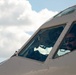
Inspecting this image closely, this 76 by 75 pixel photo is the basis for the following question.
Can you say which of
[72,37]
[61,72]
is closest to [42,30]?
[72,37]

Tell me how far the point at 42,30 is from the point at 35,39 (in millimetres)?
336

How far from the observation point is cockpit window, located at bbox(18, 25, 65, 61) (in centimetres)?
701

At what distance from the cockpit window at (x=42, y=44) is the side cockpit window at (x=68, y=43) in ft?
1.01

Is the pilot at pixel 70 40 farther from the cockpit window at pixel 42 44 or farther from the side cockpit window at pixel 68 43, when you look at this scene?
the cockpit window at pixel 42 44

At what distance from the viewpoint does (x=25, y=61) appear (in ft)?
23.9

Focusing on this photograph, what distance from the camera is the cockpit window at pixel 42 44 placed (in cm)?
701

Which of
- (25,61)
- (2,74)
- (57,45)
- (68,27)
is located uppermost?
(68,27)

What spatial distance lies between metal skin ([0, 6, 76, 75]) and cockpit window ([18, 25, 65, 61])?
158 mm

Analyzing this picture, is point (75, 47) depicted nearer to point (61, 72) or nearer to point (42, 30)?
point (61, 72)

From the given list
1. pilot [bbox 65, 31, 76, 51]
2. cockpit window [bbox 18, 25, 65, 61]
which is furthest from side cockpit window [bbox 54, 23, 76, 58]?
cockpit window [bbox 18, 25, 65, 61]

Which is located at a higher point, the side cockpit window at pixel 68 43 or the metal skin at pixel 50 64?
the side cockpit window at pixel 68 43

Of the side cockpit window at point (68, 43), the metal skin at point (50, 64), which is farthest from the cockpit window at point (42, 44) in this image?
the side cockpit window at point (68, 43)

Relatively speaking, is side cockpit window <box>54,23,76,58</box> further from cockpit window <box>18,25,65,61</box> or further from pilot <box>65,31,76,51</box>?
cockpit window <box>18,25,65,61</box>

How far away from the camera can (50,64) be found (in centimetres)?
634
